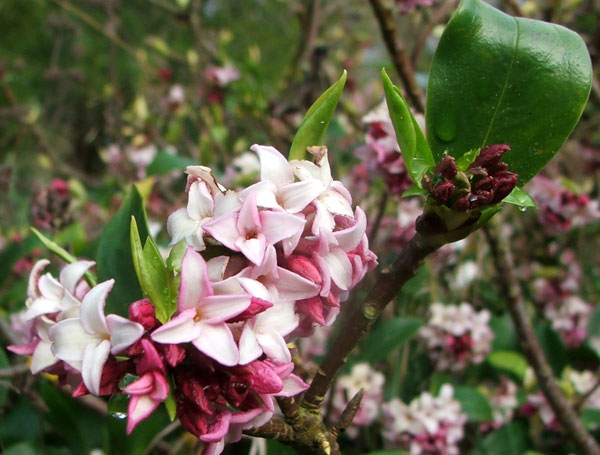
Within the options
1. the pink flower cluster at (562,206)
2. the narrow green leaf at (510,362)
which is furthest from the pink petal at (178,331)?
the pink flower cluster at (562,206)

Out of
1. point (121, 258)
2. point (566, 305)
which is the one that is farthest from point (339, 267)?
point (566, 305)

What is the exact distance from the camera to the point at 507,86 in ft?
1.91

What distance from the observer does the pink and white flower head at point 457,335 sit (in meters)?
1.45

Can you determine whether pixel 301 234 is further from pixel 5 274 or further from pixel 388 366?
pixel 388 366

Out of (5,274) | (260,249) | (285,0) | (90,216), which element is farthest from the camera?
(285,0)

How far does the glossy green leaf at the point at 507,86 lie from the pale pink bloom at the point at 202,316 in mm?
257

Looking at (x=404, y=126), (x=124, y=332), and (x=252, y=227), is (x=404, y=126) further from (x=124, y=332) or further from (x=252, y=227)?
(x=124, y=332)

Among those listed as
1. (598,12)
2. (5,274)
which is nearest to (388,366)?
(5,274)

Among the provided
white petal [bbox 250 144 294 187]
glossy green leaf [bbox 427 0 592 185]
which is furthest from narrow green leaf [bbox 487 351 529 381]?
white petal [bbox 250 144 294 187]

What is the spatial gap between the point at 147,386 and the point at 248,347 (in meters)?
0.08

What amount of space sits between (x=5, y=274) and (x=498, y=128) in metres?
1.16

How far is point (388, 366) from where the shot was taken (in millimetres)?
1628

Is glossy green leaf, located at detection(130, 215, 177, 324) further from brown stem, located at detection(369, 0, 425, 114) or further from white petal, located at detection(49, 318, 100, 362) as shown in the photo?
brown stem, located at detection(369, 0, 425, 114)

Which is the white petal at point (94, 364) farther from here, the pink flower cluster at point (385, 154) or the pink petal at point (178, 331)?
the pink flower cluster at point (385, 154)
